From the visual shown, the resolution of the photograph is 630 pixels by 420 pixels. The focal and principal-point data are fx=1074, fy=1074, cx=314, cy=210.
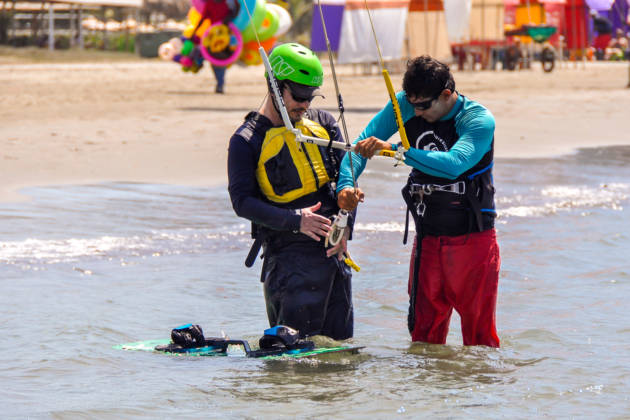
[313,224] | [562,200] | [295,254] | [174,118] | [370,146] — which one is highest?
[370,146]

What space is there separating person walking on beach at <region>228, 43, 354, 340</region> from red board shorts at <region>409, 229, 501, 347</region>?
397 millimetres

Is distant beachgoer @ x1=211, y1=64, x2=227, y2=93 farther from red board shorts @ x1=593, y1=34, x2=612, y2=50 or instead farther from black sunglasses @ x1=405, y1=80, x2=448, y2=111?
red board shorts @ x1=593, y1=34, x2=612, y2=50

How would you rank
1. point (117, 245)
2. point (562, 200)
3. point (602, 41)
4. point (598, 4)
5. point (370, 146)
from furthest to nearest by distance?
point (602, 41) < point (598, 4) < point (562, 200) < point (117, 245) < point (370, 146)

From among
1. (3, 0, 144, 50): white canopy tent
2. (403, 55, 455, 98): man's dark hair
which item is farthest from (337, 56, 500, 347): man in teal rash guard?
(3, 0, 144, 50): white canopy tent

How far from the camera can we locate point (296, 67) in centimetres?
482

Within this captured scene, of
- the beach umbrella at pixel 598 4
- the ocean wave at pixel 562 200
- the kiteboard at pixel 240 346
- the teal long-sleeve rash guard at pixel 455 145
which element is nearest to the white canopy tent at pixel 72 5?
the beach umbrella at pixel 598 4

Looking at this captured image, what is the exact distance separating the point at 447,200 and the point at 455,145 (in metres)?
0.34

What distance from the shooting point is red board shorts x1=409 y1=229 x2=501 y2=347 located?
5.08 meters

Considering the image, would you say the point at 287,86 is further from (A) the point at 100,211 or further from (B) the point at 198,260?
(A) the point at 100,211

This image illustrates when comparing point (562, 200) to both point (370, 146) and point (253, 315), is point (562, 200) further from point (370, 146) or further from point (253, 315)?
point (370, 146)

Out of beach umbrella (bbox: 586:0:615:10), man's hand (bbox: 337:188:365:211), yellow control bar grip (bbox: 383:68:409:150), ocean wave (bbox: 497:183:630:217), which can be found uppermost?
beach umbrella (bbox: 586:0:615:10)

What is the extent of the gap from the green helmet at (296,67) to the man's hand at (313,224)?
59cm

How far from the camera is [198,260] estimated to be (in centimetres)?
913

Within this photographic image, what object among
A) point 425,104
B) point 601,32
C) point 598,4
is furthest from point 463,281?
point 601,32
